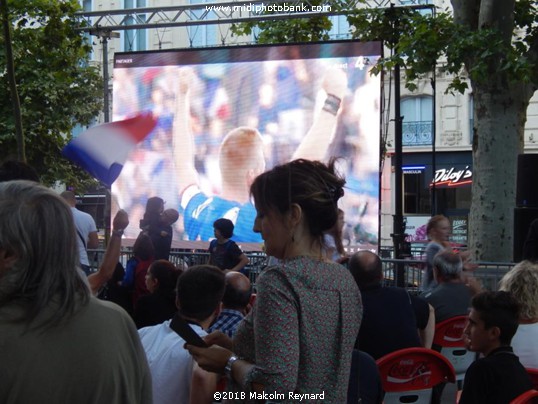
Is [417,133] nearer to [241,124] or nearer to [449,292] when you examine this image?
[241,124]

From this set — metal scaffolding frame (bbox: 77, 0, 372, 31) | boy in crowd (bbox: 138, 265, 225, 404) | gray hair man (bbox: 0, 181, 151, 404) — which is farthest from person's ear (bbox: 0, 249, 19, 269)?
metal scaffolding frame (bbox: 77, 0, 372, 31)

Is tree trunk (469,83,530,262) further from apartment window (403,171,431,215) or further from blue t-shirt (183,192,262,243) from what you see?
apartment window (403,171,431,215)

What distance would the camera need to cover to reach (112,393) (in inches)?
76.2

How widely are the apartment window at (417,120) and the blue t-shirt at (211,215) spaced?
16.6 meters

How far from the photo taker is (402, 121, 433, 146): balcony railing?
29781mm

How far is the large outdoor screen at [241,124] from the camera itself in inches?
541

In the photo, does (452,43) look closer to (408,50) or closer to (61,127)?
(408,50)

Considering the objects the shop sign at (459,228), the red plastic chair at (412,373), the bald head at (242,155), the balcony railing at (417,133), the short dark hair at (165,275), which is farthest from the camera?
the balcony railing at (417,133)

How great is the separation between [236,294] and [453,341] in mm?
2026

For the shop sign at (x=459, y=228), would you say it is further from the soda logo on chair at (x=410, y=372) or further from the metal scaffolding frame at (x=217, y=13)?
the soda logo on chair at (x=410, y=372)

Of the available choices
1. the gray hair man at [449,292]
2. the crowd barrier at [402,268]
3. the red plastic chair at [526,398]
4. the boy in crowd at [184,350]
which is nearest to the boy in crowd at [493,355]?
the red plastic chair at [526,398]

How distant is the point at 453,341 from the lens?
18.8 feet

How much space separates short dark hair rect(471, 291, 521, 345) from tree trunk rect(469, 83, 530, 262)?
24.9ft

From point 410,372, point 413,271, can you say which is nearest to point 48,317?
point 410,372
